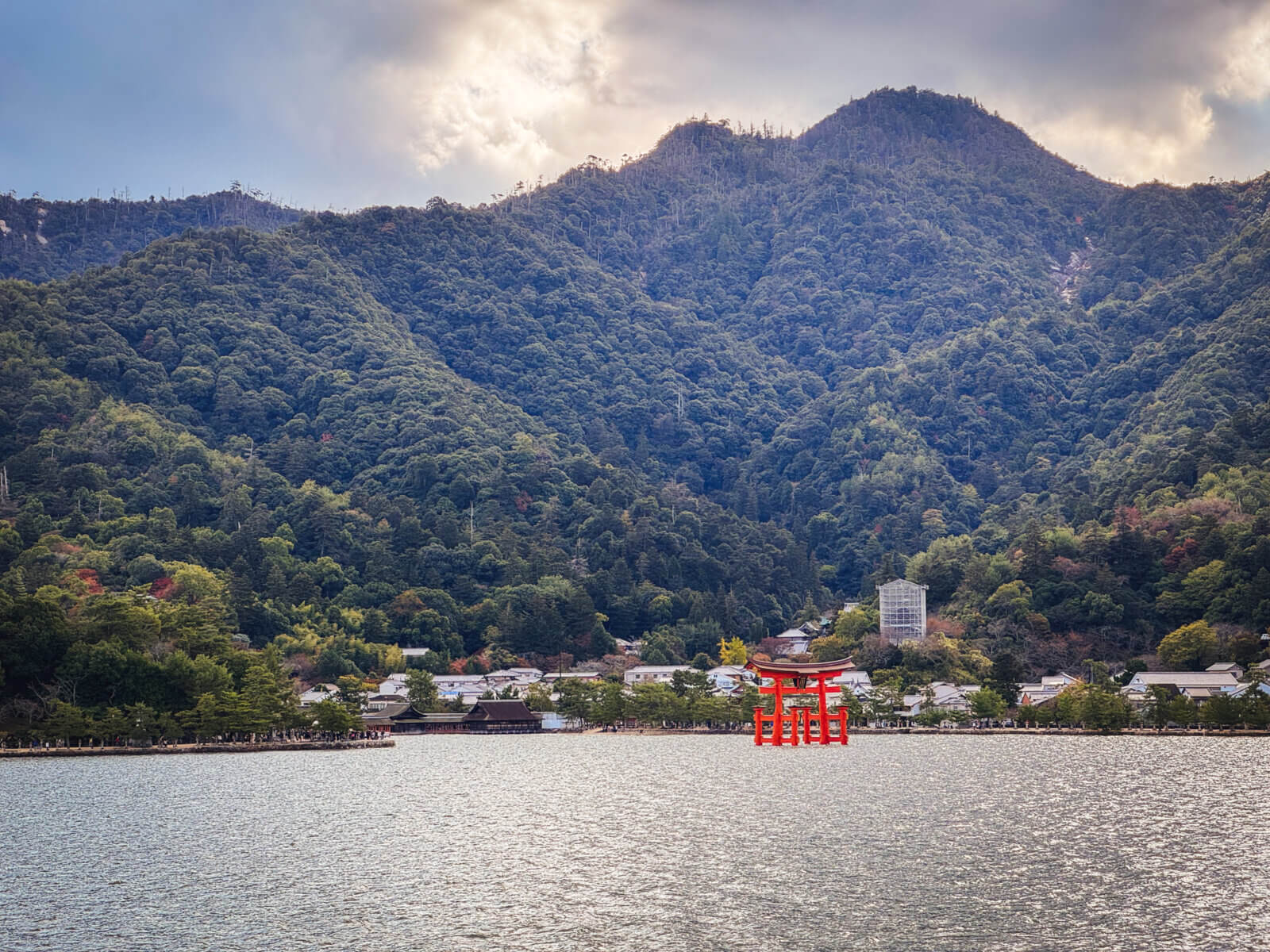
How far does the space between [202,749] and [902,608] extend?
5494 cm

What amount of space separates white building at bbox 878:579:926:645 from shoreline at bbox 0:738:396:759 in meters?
40.4

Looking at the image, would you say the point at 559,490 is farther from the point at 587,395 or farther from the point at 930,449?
the point at 930,449

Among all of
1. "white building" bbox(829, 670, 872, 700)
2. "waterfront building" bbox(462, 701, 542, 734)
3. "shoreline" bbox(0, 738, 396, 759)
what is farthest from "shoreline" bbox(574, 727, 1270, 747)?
"shoreline" bbox(0, 738, 396, 759)

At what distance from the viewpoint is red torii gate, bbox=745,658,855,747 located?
2968 inches

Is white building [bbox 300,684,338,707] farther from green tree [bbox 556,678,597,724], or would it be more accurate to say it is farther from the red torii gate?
the red torii gate

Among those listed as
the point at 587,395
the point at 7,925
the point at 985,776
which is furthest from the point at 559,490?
the point at 7,925

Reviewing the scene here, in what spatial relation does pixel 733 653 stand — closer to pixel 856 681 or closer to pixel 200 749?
pixel 856 681

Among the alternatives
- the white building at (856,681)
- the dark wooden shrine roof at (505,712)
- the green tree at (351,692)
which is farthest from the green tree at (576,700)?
the white building at (856,681)

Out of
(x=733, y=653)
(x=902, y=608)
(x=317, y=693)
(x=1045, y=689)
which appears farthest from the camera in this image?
(x=733, y=653)

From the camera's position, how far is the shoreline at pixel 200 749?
72.7m

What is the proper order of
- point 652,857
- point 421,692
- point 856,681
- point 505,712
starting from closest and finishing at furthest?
point 652,857, point 856,681, point 505,712, point 421,692

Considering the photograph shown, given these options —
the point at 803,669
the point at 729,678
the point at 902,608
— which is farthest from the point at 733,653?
the point at 803,669

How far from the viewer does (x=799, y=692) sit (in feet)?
260

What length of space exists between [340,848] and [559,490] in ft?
357
